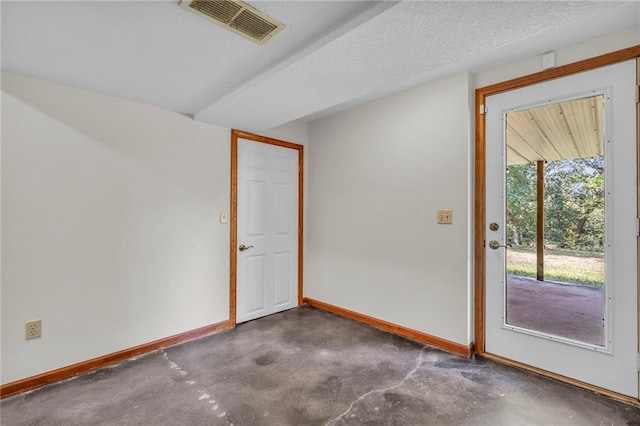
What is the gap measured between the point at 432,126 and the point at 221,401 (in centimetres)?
269

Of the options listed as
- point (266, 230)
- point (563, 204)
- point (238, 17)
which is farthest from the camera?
point (266, 230)

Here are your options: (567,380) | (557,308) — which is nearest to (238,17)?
(557,308)

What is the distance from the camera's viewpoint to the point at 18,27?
1.49m

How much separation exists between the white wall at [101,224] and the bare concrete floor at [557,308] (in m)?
2.65

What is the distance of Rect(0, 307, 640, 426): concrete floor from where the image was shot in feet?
5.59

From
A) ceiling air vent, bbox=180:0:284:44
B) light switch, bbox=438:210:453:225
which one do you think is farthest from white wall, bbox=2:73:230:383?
light switch, bbox=438:210:453:225

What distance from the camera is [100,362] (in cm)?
225

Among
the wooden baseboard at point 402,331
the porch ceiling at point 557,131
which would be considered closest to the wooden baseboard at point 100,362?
the wooden baseboard at point 402,331

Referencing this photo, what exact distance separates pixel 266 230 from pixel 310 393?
73.0 inches

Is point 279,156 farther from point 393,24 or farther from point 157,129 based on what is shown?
point 393,24

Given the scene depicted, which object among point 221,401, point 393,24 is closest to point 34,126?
point 221,401

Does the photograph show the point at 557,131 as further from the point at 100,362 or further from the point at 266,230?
the point at 100,362

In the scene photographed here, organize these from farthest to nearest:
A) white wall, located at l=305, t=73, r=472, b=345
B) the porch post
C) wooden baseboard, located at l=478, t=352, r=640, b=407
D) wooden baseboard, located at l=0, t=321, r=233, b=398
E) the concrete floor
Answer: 1. white wall, located at l=305, t=73, r=472, b=345
2. the porch post
3. wooden baseboard, located at l=0, t=321, r=233, b=398
4. wooden baseboard, located at l=478, t=352, r=640, b=407
5. the concrete floor

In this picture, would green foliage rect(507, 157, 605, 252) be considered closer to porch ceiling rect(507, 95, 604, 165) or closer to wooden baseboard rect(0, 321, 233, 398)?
porch ceiling rect(507, 95, 604, 165)
